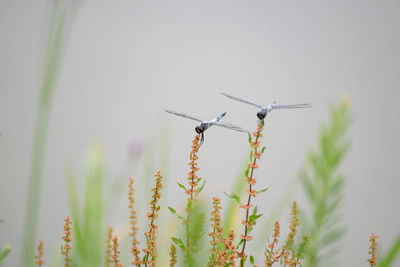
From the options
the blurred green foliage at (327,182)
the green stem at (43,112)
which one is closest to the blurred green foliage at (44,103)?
the green stem at (43,112)

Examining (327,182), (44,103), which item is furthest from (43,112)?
(327,182)

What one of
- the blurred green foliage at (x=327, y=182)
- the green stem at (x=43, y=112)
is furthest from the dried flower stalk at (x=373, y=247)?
the green stem at (x=43, y=112)

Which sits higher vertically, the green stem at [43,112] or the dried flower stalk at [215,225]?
the green stem at [43,112]

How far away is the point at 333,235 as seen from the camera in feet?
0.57

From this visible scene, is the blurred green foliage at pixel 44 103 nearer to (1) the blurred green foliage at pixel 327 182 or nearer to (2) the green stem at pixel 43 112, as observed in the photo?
(2) the green stem at pixel 43 112

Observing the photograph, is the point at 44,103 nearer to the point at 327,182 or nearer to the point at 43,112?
the point at 43,112

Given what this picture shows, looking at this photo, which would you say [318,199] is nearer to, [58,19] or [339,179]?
[339,179]

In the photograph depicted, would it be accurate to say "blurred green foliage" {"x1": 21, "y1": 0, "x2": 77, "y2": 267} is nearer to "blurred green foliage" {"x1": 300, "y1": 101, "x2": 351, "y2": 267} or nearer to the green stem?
the green stem

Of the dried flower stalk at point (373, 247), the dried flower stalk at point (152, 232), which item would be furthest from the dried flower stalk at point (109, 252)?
the dried flower stalk at point (373, 247)

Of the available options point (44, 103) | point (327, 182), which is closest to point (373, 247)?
point (327, 182)

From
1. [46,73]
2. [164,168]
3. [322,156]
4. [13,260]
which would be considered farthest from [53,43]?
[13,260]

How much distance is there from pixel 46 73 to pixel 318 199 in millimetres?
136

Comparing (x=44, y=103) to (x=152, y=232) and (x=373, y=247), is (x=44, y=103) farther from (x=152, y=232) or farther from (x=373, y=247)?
(x=373, y=247)

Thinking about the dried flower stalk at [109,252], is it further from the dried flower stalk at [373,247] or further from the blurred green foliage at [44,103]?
the dried flower stalk at [373,247]
